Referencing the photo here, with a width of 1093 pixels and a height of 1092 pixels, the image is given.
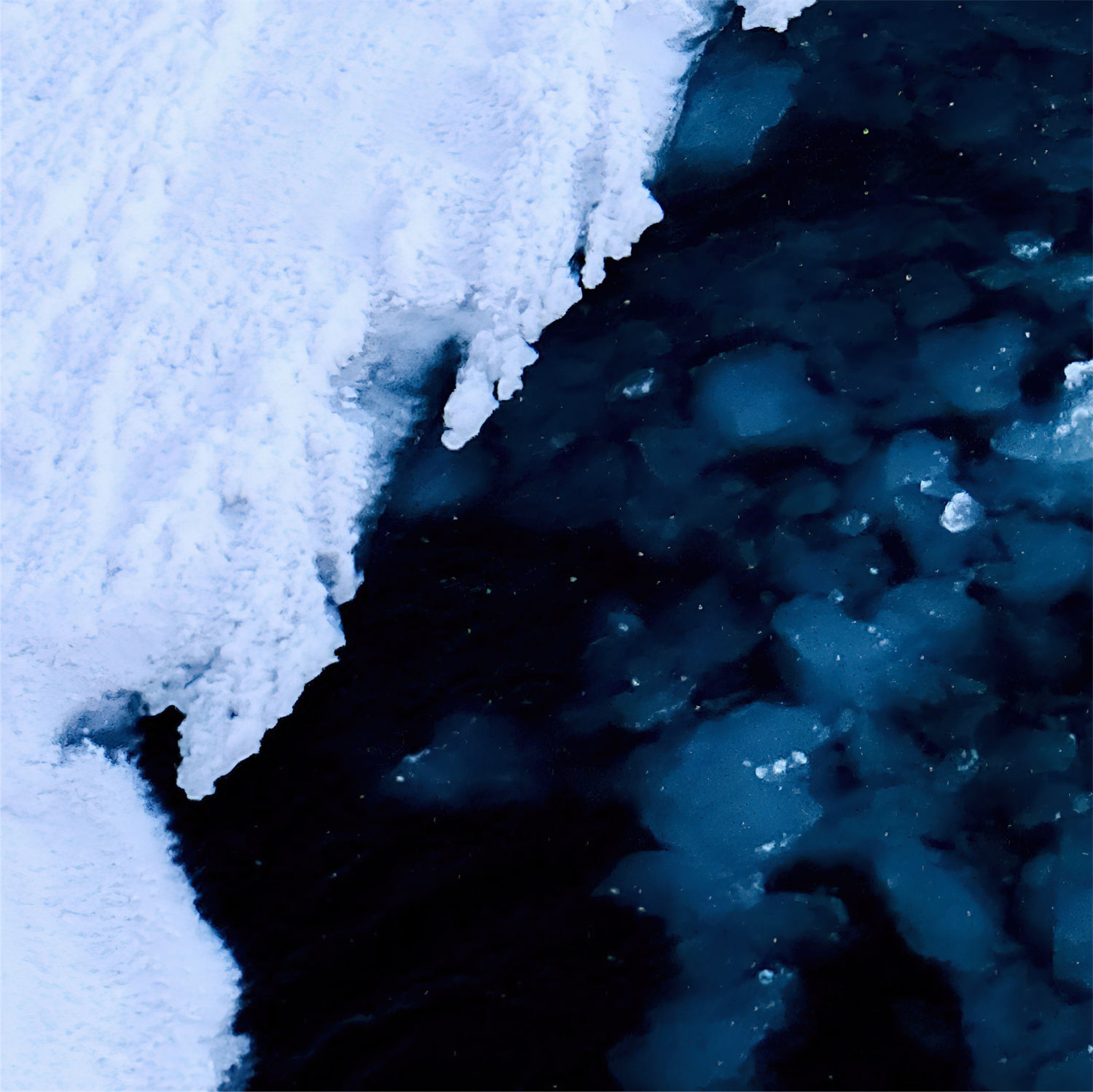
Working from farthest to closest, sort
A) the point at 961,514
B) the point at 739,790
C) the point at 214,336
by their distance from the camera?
the point at 214,336, the point at 961,514, the point at 739,790

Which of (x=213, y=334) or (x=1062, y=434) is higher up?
(x=213, y=334)

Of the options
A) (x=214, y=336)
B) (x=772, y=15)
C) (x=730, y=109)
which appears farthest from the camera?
(x=772, y=15)

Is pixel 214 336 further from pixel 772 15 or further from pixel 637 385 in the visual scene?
pixel 772 15

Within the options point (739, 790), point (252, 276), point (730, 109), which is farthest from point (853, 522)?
point (252, 276)

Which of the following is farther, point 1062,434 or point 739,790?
point 1062,434

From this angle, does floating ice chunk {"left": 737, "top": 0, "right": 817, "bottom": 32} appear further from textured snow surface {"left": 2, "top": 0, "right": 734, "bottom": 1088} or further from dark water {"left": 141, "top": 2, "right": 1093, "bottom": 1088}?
dark water {"left": 141, "top": 2, "right": 1093, "bottom": 1088}

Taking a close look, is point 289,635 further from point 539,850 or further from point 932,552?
point 932,552

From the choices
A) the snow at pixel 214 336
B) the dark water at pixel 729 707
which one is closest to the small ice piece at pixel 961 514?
the dark water at pixel 729 707

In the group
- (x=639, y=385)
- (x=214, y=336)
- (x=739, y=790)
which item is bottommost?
(x=739, y=790)
